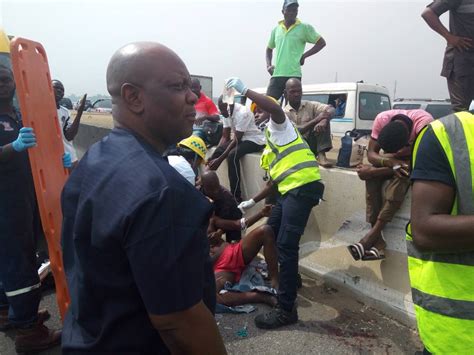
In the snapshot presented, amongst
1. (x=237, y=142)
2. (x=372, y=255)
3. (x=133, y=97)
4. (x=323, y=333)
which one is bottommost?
(x=323, y=333)

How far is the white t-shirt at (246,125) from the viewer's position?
18.2 feet

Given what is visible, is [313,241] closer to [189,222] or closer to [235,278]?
[235,278]

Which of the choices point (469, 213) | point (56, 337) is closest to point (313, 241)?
point (56, 337)

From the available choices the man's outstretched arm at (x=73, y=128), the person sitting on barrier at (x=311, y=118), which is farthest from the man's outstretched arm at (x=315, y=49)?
the man's outstretched arm at (x=73, y=128)

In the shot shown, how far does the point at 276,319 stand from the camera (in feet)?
10.1

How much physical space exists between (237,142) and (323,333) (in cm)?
320

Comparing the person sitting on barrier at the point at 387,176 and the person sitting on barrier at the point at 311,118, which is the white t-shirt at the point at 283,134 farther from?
the person sitting on barrier at the point at 311,118

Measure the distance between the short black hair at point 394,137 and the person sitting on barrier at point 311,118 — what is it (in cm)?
145

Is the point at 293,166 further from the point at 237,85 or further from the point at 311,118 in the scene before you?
the point at 311,118

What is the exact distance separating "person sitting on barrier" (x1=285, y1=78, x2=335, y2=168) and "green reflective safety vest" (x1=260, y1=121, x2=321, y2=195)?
4.78ft

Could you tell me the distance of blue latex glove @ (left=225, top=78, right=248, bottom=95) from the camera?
3197 mm

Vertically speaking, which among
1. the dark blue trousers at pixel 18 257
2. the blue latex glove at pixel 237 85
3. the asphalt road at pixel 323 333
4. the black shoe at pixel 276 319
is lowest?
the asphalt road at pixel 323 333

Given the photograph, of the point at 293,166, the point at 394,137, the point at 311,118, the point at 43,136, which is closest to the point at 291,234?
the point at 293,166

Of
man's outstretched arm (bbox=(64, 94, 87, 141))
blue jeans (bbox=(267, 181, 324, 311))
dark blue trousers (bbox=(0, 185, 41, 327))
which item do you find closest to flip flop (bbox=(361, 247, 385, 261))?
blue jeans (bbox=(267, 181, 324, 311))
